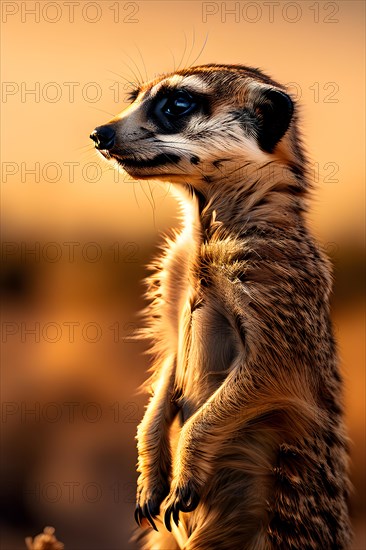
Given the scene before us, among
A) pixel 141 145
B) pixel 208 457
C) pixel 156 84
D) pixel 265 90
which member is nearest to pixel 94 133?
pixel 141 145

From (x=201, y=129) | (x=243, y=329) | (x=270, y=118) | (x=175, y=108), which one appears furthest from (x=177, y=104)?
(x=243, y=329)

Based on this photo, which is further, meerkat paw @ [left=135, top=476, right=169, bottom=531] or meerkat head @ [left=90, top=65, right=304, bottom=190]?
meerkat paw @ [left=135, top=476, right=169, bottom=531]

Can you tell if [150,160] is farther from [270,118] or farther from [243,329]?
[243,329]

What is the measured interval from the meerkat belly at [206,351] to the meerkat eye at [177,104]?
777mm

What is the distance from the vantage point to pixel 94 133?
137 inches

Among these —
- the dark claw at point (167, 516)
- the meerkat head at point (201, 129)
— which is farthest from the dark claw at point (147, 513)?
the meerkat head at point (201, 129)

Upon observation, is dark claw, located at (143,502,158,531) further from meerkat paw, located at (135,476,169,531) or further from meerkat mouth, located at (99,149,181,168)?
meerkat mouth, located at (99,149,181,168)

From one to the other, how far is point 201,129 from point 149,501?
1.53 m

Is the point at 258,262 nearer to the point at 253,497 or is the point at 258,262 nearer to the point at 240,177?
the point at 240,177

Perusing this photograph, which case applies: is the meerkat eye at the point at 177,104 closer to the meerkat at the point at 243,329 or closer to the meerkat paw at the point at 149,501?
the meerkat at the point at 243,329

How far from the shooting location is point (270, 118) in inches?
142

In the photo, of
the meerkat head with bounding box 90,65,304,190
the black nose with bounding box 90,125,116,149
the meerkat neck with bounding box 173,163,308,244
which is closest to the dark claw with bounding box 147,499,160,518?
the meerkat neck with bounding box 173,163,308,244

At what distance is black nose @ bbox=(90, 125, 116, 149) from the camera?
3.46m

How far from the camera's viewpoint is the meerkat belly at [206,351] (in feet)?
11.7
